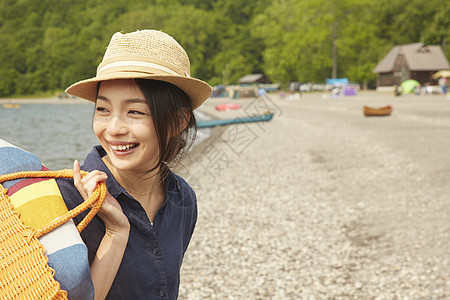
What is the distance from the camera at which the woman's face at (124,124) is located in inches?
58.8

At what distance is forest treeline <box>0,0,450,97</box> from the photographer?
77.9 m

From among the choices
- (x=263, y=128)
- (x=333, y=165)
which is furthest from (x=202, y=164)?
(x=263, y=128)

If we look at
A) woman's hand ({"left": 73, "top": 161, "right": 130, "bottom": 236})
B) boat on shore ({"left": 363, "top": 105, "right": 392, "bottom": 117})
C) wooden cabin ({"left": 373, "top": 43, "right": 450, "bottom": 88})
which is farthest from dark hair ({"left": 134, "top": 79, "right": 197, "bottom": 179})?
wooden cabin ({"left": 373, "top": 43, "right": 450, "bottom": 88})

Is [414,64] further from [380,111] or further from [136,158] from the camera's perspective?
[136,158]

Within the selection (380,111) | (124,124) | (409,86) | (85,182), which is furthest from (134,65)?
(409,86)

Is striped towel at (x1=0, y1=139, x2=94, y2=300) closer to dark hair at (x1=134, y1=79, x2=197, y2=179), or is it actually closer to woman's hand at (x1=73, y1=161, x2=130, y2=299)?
woman's hand at (x1=73, y1=161, x2=130, y2=299)

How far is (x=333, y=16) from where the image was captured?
264 feet

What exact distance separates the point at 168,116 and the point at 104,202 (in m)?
0.45

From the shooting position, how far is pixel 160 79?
4.97 feet

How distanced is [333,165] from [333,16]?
74.7m

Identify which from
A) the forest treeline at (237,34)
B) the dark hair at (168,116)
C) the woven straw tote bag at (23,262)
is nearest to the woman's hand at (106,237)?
the woven straw tote bag at (23,262)

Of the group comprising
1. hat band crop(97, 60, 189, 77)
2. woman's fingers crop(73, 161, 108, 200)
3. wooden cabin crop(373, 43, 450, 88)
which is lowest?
wooden cabin crop(373, 43, 450, 88)

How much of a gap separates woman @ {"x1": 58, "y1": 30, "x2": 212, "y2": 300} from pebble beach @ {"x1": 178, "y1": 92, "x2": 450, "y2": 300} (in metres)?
0.53

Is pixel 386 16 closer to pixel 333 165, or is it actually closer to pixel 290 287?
pixel 333 165
